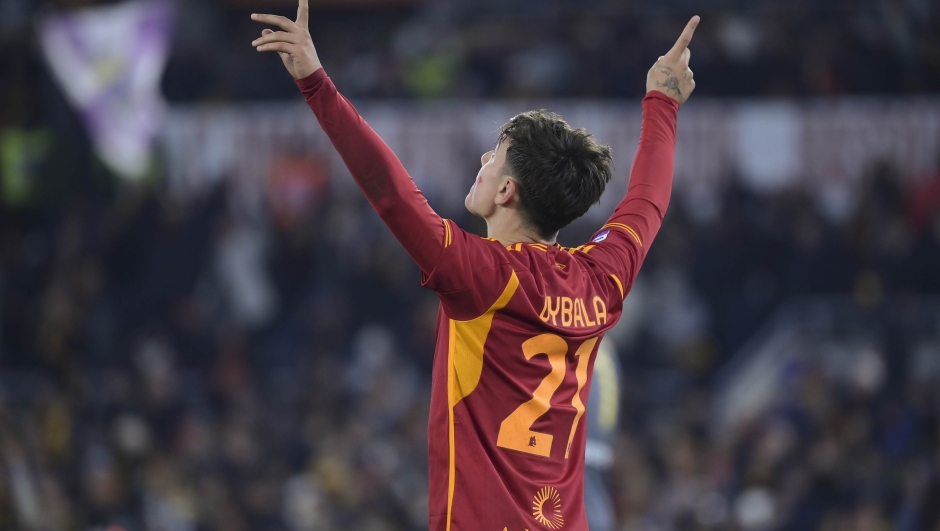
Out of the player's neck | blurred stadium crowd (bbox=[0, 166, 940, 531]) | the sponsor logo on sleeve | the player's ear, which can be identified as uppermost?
the player's ear

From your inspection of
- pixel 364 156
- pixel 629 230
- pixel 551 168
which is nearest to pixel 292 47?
pixel 364 156

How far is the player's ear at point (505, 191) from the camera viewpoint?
8.33ft

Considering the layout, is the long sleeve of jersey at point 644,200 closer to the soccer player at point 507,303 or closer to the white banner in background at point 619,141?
the soccer player at point 507,303

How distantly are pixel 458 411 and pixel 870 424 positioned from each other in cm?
606

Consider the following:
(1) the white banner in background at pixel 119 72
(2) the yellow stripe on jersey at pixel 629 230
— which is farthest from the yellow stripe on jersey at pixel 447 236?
(1) the white banner in background at pixel 119 72

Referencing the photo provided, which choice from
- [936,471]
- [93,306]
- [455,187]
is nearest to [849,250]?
[936,471]

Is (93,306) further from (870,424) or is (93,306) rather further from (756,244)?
(870,424)

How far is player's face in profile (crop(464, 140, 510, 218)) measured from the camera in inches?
101

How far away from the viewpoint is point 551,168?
8.29ft

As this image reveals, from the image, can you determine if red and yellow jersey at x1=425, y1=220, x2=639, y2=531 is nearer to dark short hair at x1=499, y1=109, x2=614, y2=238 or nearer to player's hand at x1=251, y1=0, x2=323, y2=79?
dark short hair at x1=499, y1=109, x2=614, y2=238

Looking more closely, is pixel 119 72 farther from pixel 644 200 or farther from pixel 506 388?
pixel 506 388

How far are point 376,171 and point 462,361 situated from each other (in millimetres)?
476

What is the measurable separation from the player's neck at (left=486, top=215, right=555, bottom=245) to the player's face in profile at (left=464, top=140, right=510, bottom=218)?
4cm

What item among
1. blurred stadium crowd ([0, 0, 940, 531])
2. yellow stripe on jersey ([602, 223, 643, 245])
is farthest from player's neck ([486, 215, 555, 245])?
blurred stadium crowd ([0, 0, 940, 531])
